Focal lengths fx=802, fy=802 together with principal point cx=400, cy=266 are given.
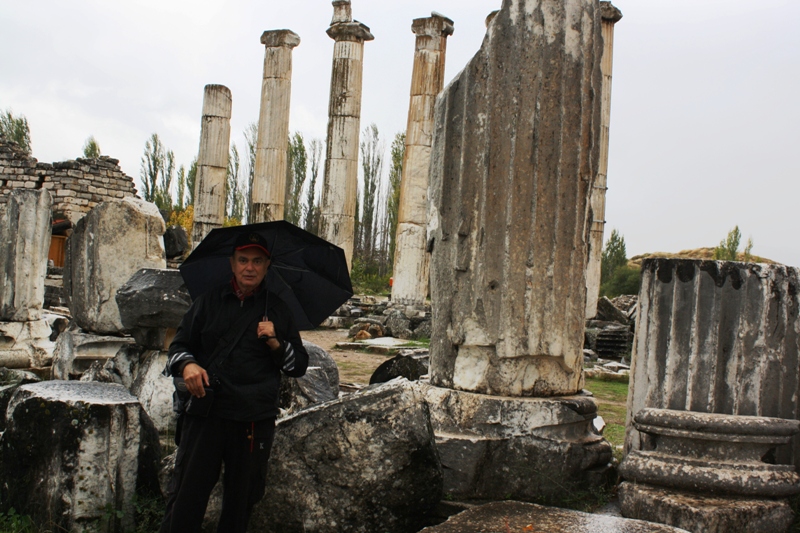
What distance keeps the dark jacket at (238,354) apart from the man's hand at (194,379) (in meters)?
0.05

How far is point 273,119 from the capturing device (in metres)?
20.5

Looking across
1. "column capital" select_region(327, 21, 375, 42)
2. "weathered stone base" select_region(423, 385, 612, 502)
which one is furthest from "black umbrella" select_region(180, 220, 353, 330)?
"column capital" select_region(327, 21, 375, 42)

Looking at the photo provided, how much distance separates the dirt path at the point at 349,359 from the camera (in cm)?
1073

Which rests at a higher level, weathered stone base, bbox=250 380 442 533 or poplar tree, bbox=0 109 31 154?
poplar tree, bbox=0 109 31 154

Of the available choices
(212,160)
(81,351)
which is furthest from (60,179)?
(81,351)

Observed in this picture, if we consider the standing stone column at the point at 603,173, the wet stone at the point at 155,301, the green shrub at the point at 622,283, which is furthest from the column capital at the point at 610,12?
the wet stone at the point at 155,301

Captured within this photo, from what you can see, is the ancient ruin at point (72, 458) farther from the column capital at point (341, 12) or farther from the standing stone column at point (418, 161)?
the column capital at point (341, 12)

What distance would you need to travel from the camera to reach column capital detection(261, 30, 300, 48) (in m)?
20.4

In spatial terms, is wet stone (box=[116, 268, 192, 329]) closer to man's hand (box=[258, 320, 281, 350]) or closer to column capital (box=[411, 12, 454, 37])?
man's hand (box=[258, 320, 281, 350])

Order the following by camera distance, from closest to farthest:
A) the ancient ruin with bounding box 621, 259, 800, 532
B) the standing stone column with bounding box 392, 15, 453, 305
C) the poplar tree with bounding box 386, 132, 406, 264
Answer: the ancient ruin with bounding box 621, 259, 800, 532 < the standing stone column with bounding box 392, 15, 453, 305 < the poplar tree with bounding box 386, 132, 406, 264

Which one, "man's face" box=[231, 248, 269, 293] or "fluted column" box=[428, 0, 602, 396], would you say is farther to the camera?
"fluted column" box=[428, 0, 602, 396]

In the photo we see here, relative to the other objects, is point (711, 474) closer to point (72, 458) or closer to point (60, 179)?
point (72, 458)

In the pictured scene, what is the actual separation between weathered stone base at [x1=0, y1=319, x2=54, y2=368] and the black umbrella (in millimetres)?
6308

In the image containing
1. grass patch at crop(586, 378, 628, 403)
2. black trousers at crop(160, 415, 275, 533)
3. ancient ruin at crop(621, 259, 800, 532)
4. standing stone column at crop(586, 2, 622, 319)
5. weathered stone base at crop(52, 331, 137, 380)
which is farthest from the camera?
standing stone column at crop(586, 2, 622, 319)
